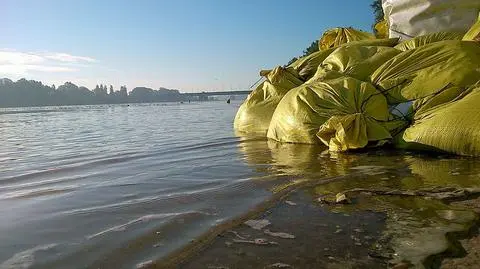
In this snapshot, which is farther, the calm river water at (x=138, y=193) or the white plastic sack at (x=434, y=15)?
the white plastic sack at (x=434, y=15)

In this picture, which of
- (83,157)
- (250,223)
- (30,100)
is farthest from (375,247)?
(30,100)

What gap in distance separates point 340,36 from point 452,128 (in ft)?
14.2

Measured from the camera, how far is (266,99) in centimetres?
690

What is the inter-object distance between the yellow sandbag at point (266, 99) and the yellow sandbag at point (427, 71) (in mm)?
1882

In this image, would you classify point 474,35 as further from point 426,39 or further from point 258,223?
point 258,223

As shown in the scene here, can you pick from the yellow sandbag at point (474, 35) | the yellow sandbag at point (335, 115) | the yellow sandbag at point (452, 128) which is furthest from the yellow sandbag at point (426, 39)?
the yellow sandbag at point (452, 128)

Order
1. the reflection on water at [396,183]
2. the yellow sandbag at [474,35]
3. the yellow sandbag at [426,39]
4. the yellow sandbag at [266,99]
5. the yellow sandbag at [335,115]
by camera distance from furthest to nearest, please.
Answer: the yellow sandbag at [266,99], the yellow sandbag at [426,39], the yellow sandbag at [474,35], the yellow sandbag at [335,115], the reflection on water at [396,183]

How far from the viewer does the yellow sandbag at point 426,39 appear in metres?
5.45

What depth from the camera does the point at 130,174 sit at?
12.8ft

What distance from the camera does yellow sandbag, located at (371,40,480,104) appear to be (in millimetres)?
4332

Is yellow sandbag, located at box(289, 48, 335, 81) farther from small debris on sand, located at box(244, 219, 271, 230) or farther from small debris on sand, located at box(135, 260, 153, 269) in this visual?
small debris on sand, located at box(135, 260, 153, 269)

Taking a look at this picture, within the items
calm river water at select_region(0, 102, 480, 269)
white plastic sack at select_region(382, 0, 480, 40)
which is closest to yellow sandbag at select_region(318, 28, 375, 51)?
white plastic sack at select_region(382, 0, 480, 40)

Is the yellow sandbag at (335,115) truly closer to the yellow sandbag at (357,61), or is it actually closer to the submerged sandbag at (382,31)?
the yellow sandbag at (357,61)

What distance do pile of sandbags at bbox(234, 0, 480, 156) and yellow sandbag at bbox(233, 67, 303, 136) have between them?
916 millimetres
